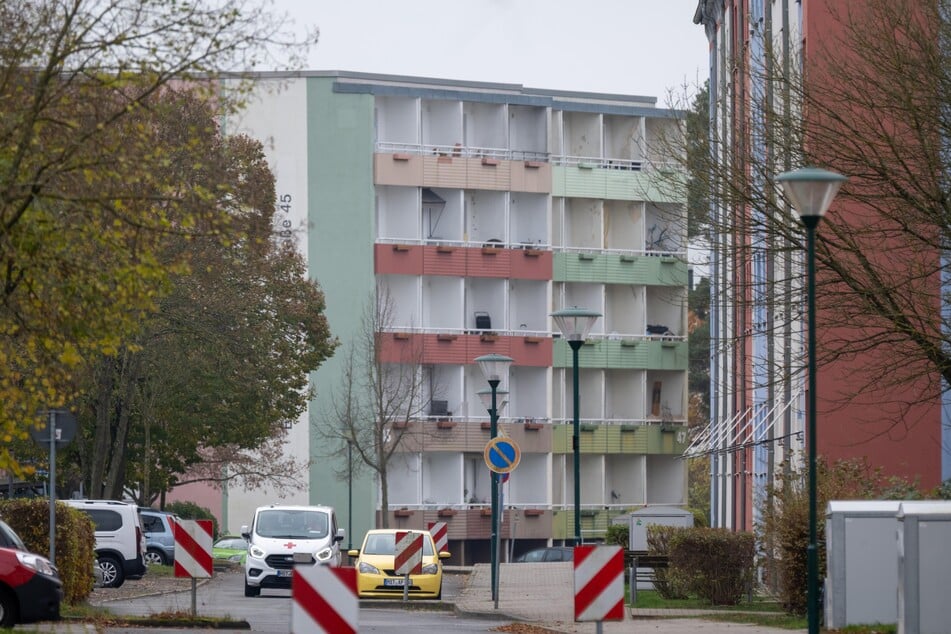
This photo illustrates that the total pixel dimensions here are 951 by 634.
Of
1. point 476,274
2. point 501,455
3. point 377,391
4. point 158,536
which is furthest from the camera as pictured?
point 476,274

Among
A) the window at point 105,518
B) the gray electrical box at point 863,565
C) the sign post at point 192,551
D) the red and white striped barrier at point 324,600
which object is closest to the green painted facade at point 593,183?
the window at point 105,518

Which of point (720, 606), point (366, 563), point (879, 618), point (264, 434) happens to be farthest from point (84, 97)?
point (264, 434)

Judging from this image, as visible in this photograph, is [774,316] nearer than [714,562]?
No

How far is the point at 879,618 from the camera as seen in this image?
2119 centimetres

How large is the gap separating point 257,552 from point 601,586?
63.9 ft

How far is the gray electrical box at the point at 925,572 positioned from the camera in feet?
61.6

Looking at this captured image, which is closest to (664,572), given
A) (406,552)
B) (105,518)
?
(406,552)

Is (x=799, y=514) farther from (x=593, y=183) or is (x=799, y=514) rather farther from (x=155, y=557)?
(x=593, y=183)

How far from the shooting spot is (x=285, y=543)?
3491 centimetres

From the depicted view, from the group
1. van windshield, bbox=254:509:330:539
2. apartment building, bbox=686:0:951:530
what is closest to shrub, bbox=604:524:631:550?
apartment building, bbox=686:0:951:530

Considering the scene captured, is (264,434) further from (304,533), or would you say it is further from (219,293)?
(304,533)

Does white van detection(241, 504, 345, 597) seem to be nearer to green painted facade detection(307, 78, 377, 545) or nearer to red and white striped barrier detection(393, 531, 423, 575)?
red and white striped barrier detection(393, 531, 423, 575)

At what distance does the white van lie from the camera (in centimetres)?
3456

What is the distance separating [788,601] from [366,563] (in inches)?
412
